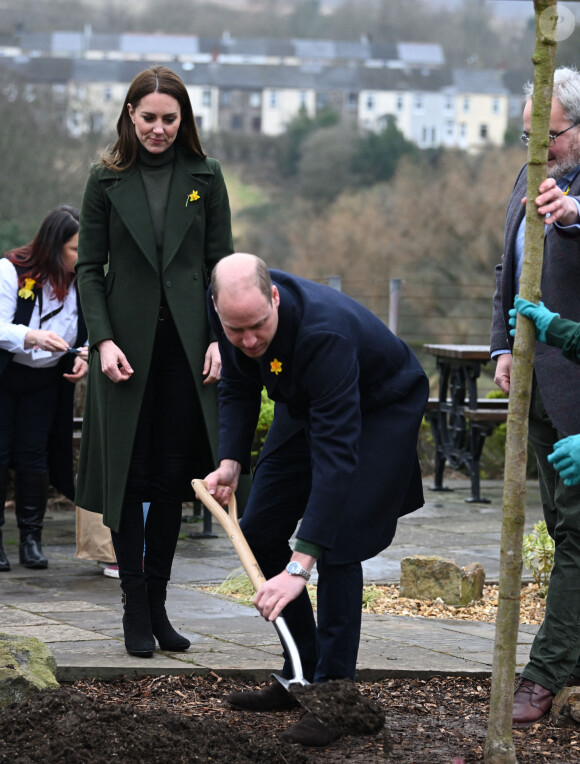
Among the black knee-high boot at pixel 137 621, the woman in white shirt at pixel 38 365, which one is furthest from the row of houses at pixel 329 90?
the black knee-high boot at pixel 137 621

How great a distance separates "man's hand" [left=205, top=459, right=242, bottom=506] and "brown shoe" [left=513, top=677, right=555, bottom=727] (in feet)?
3.67

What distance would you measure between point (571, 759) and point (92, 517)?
3.36m

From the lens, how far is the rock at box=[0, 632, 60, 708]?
353 cm

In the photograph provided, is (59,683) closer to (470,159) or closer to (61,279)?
(61,279)

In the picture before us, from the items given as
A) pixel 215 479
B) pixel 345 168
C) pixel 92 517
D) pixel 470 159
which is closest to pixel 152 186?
pixel 215 479

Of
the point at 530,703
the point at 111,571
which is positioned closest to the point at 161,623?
the point at 530,703

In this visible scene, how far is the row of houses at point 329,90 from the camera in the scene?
251 ft

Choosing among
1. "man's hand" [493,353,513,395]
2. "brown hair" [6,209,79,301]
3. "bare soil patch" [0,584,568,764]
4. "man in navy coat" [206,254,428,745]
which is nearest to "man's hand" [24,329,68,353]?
A: "brown hair" [6,209,79,301]

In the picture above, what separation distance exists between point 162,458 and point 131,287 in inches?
24.9

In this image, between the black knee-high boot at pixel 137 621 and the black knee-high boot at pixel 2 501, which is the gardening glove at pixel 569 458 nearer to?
the black knee-high boot at pixel 137 621

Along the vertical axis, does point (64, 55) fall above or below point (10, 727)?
above

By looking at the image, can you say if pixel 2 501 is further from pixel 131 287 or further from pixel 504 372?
pixel 504 372

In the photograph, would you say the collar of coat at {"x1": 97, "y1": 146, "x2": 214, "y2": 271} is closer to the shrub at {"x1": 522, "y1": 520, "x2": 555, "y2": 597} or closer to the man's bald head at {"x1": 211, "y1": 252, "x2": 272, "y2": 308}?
the man's bald head at {"x1": 211, "y1": 252, "x2": 272, "y2": 308}

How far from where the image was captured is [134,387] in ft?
14.2
